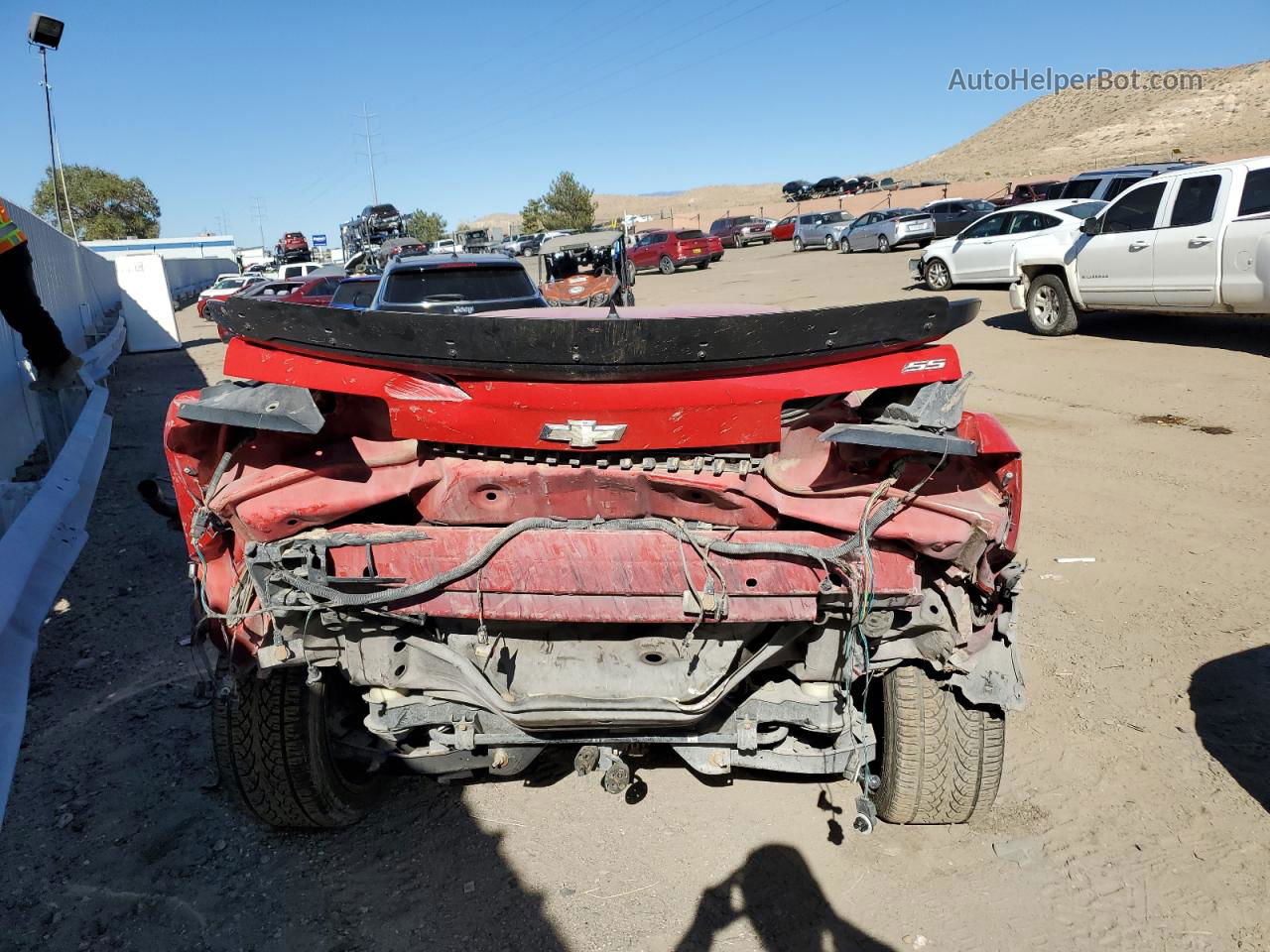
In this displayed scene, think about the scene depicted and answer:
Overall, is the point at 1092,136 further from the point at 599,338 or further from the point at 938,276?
the point at 599,338

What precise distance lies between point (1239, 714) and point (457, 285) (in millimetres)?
6452

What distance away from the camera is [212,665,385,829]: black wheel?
2.47 metres

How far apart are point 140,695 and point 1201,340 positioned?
10767mm

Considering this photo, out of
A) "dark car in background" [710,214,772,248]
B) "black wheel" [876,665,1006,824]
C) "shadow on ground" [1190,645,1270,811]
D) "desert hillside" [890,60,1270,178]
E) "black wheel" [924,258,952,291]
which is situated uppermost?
"desert hillside" [890,60,1270,178]

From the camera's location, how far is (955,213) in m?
25.3

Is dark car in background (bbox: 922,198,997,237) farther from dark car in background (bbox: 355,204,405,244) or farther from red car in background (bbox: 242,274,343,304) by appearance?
dark car in background (bbox: 355,204,405,244)

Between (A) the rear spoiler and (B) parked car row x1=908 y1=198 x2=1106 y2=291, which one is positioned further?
(B) parked car row x1=908 y1=198 x2=1106 y2=291

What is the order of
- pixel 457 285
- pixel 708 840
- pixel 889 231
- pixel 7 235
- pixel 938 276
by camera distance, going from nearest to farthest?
pixel 708 840 < pixel 7 235 < pixel 457 285 < pixel 938 276 < pixel 889 231

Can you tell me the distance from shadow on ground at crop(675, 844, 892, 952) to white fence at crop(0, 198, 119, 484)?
3.37 metres

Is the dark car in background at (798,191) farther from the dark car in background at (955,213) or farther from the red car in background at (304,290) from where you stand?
the red car in background at (304,290)

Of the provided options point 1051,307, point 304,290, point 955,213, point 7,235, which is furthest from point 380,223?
point 7,235

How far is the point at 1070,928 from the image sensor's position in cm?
232

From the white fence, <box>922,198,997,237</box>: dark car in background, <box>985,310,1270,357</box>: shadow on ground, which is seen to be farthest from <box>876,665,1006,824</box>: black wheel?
<box>922,198,997,237</box>: dark car in background

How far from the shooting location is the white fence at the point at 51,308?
6.10m
